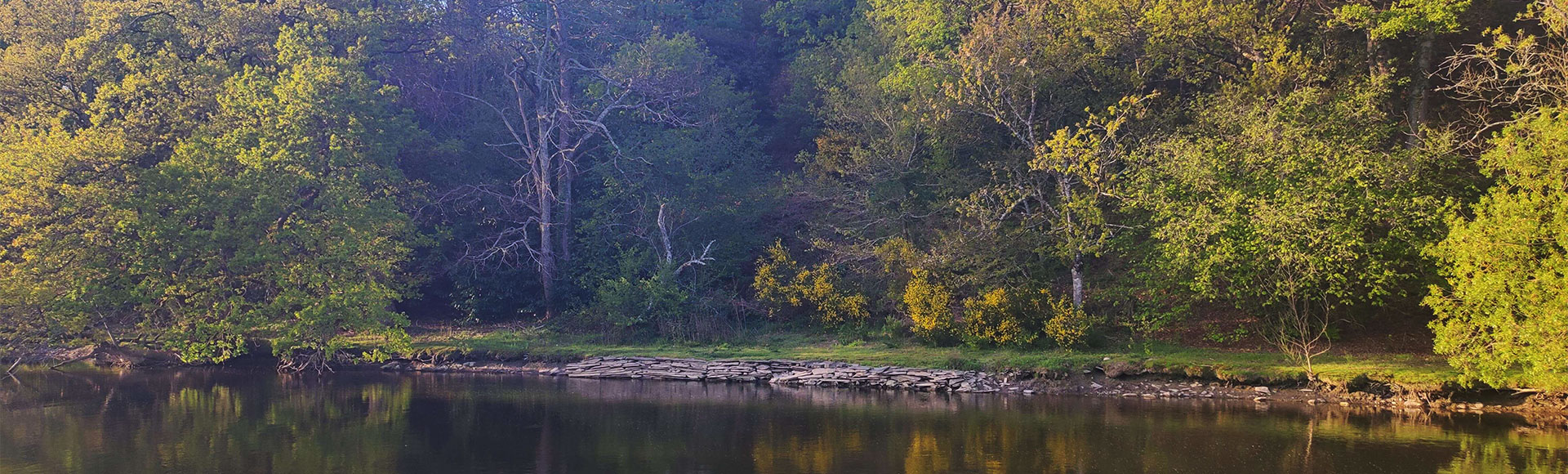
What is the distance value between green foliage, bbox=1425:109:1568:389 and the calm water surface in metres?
1.24

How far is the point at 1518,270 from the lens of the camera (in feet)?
57.6

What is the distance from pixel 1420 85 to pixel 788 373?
55.3ft

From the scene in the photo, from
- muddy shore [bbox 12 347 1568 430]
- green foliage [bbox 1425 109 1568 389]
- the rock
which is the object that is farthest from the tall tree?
green foliage [bbox 1425 109 1568 389]

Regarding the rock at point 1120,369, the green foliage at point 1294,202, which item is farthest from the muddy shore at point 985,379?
the green foliage at point 1294,202

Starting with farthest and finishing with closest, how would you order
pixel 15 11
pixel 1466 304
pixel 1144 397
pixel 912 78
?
pixel 912 78 < pixel 15 11 < pixel 1144 397 < pixel 1466 304

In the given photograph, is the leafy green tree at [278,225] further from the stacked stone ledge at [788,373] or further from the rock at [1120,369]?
the rock at [1120,369]

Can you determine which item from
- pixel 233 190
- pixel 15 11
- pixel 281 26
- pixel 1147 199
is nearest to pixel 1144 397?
pixel 1147 199

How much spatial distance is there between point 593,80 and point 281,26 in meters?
11.6

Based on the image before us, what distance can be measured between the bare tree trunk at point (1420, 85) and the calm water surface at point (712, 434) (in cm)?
849

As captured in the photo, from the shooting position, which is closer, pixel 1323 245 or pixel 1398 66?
pixel 1323 245

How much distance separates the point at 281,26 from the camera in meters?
30.8

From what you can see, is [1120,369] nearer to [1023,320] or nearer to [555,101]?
[1023,320]

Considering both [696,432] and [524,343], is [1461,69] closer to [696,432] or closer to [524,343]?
[696,432]

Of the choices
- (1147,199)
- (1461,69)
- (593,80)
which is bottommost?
(1147,199)
